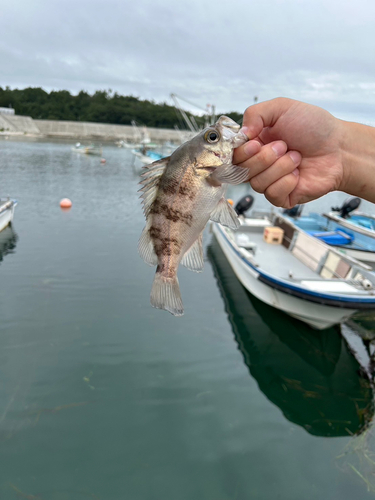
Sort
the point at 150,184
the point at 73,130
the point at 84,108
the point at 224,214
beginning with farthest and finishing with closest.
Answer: the point at 84,108
the point at 73,130
the point at 224,214
the point at 150,184

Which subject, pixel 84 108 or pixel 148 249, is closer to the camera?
pixel 148 249

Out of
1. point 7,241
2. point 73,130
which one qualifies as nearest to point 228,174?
point 7,241

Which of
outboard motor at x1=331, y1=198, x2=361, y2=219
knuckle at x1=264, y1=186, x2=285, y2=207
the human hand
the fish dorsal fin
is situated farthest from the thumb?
outboard motor at x1=331, y1=198, x2=361, y2=219

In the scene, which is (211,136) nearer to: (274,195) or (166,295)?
(274,195)

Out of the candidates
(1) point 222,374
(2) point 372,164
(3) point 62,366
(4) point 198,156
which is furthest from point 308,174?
(3) point 62,366

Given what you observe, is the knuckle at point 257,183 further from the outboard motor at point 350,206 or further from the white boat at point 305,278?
the outboard motor at point 350,206

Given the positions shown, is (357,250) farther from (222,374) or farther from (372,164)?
(372,164)
